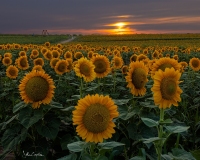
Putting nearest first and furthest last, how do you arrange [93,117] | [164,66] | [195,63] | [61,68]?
1. [93,117]
2. [164,66]
3. [61,68]
4. [195,63]

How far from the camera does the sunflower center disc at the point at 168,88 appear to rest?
303 centimetres


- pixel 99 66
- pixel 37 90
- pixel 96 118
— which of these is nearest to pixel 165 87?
pixel 96 118

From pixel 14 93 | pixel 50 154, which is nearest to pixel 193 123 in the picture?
pixel 50 154

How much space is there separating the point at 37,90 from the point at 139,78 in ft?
3.68

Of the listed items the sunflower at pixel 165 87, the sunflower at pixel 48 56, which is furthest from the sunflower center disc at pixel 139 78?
the sunflower at pixel 48 56

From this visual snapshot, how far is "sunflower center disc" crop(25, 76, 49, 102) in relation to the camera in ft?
12.0

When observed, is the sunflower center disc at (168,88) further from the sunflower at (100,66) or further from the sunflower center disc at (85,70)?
the sunflower at (100,66)

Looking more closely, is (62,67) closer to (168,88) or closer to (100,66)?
(100,66)

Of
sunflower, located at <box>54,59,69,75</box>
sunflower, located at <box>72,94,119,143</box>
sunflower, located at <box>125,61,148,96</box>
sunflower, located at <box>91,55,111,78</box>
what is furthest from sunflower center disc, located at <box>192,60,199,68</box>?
sunflower, located at <box>72,94,119,143</box>

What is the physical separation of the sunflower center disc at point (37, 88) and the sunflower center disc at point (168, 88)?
1257 millimetres

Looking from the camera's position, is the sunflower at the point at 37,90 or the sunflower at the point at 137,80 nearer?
the sunflower at the point at 37,90

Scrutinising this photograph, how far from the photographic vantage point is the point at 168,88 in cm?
303

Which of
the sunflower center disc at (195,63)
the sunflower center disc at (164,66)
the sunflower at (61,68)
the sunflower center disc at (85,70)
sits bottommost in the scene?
the sunflower center disc at (195,63)

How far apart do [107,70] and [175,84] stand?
2.70m
